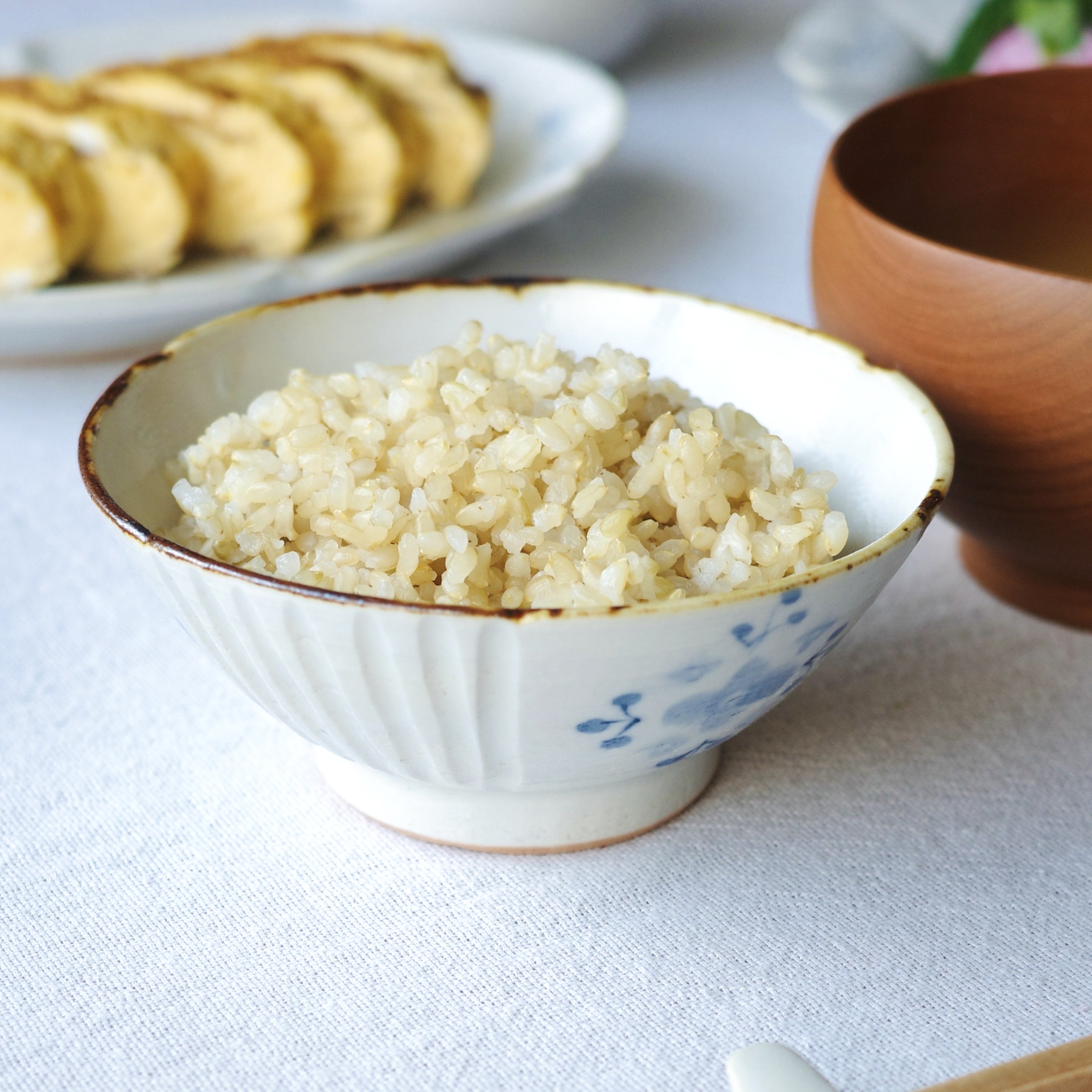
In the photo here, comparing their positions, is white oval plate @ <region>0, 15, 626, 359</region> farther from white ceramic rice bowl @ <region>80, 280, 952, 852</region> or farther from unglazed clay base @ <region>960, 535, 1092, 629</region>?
unglazed clay base @ <region>960, 535, 1092, 629</region>

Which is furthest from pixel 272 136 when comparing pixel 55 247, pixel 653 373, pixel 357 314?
pixel 653 373

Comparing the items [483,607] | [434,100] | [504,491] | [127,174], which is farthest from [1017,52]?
[483,607]

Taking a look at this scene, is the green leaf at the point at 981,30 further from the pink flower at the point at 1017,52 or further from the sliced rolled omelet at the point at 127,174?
the sliced rolled omelet at the point at 127,174

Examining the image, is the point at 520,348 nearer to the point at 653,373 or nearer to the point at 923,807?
the point at 653,373

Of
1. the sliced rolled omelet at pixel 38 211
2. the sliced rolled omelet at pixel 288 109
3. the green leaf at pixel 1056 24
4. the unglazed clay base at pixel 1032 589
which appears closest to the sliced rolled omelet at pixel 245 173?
the sliced rolled omelet at pixel 288 109

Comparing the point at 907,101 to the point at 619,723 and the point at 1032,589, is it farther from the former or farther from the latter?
the point at 619,723
